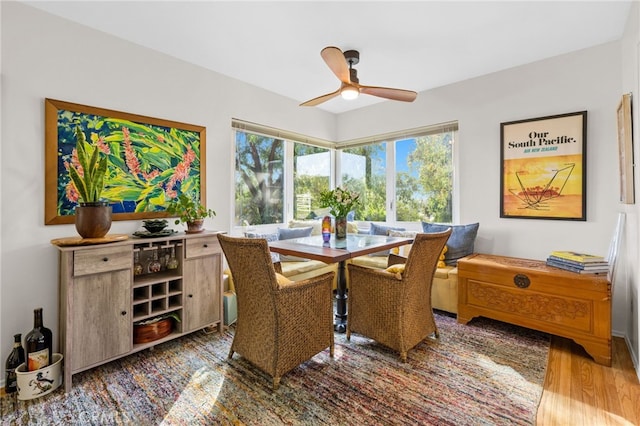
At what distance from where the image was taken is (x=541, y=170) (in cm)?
296

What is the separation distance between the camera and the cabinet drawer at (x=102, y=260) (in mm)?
1912

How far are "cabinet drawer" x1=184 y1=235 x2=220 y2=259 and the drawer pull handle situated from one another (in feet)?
8.64

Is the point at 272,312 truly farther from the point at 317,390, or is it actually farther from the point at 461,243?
the point at 461,243

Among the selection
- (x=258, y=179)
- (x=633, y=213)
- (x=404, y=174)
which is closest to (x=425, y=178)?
(x=404, y=174)

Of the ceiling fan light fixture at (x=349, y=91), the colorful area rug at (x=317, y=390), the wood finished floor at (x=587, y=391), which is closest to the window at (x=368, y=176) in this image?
the ceiling fan light fixture at (x=349, y=91)

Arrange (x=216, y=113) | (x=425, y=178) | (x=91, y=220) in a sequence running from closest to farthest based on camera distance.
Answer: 1. (x=91, y=220)
2. (x=216, y=113)
3. (x=425, y=178)

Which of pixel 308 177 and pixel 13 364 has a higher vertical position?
pixel 308 177

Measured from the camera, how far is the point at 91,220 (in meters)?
2.01

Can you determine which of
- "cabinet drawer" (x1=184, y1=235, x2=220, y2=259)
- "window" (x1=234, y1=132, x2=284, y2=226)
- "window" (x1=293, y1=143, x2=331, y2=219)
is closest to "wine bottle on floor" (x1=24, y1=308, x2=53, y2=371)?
"cabinet drawer" (x1=184, y1=235, x2=220, y2=259)

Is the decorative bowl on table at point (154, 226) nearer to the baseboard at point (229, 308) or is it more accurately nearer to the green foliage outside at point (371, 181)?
the baseboard at point (229, 308)

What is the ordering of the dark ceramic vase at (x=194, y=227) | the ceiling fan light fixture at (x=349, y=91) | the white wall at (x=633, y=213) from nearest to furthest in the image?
the white wall at (x=633, y=213) < the ceiling fan light fixture at (x=349, y=91) < the dark ceramic vase at (x=194, y=227)

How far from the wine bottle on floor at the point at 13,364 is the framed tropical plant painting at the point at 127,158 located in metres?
0.81

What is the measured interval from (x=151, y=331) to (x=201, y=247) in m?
0.73

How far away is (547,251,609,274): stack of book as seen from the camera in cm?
227
